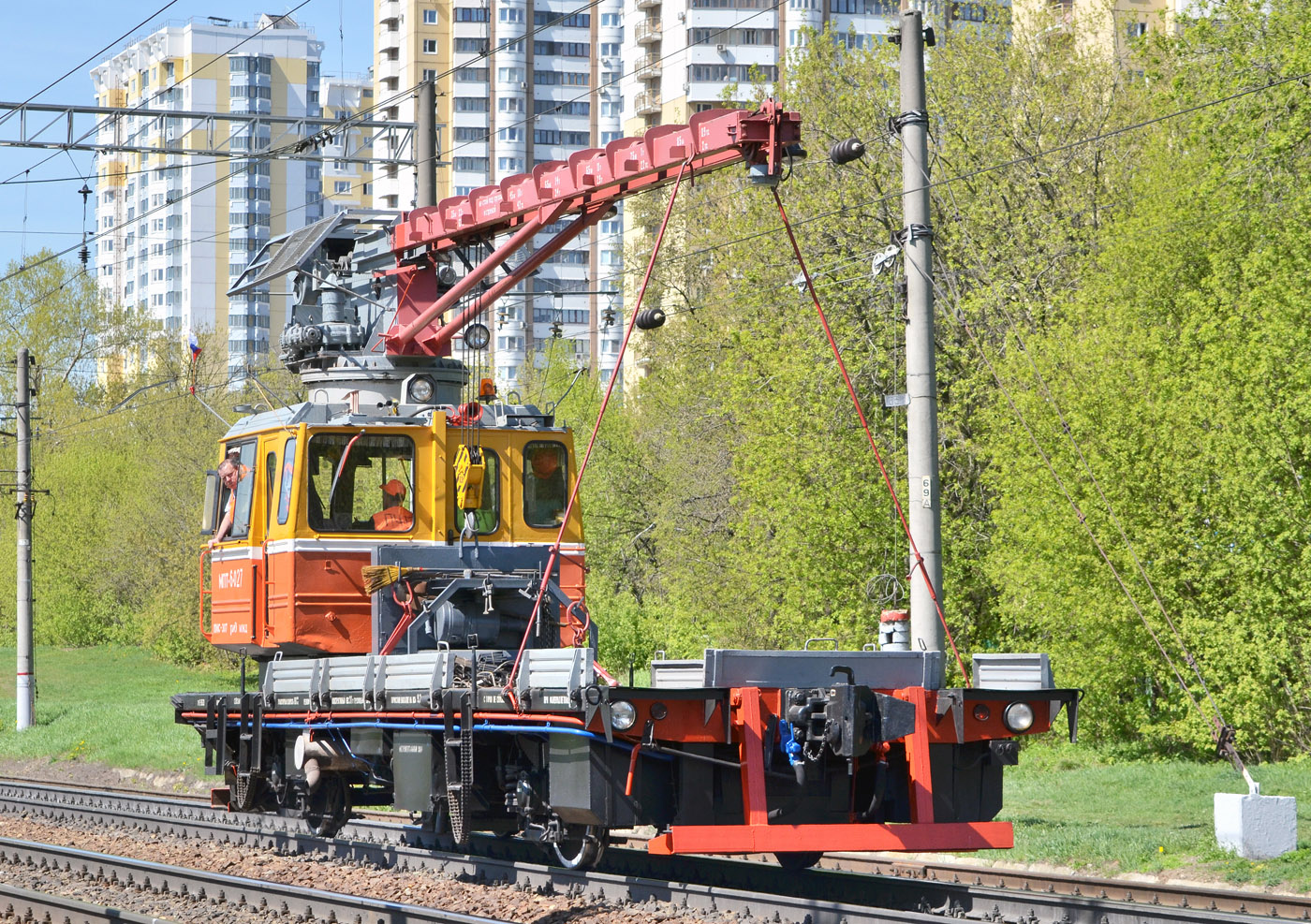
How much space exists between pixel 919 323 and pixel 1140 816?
207 inches

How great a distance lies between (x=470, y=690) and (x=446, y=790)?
790 millimetres

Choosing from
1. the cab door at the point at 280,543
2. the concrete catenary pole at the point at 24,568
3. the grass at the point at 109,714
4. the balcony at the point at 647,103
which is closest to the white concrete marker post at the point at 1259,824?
the cab door at the point at 280,543

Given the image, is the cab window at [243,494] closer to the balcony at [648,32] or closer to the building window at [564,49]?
the balcony at [648,32]

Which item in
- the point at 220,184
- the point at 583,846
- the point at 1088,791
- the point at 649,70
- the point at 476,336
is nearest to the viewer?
the point at 583,846

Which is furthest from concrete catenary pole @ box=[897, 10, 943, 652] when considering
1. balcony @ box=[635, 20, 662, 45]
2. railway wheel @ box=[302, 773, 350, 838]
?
balcony @ box=[635, 20, 662, 45]

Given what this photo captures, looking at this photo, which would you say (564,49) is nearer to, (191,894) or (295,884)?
(295,884)

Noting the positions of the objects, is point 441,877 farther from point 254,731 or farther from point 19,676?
point 19,676

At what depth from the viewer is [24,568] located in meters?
29.9

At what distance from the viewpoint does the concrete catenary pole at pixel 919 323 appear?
1523 cm

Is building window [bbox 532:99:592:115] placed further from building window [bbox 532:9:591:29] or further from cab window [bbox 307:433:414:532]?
cab window [bbox 307:433:414:532]

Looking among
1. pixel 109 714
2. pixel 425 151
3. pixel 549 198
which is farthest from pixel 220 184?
pixel 549 198

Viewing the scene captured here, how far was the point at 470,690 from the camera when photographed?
1065 cm

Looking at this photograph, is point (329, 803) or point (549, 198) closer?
point (549, 198)

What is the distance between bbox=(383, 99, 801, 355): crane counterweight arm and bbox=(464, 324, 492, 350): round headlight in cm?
18
